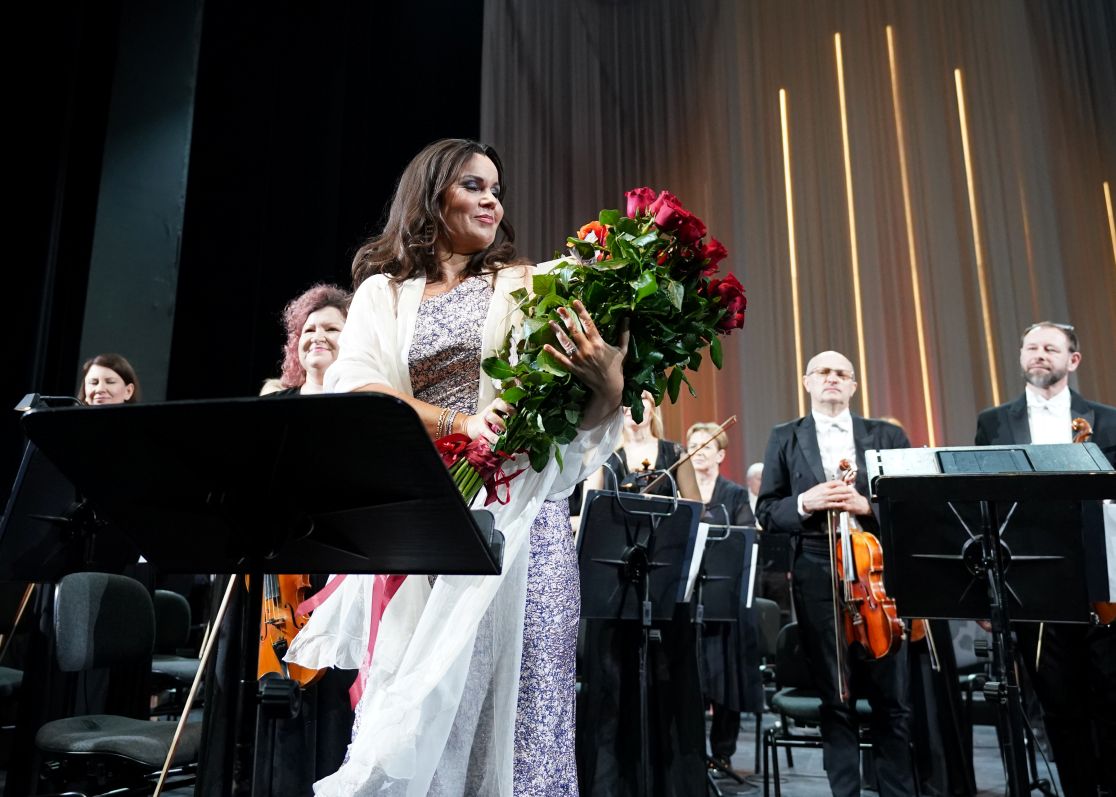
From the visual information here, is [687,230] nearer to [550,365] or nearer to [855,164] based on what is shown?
[550,365]

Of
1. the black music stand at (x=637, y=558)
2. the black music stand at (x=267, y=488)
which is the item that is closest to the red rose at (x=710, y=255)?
the black music stand at (x=267, y=488)

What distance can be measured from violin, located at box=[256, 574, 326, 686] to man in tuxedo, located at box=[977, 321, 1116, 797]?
276cm

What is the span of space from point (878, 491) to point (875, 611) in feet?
2.94

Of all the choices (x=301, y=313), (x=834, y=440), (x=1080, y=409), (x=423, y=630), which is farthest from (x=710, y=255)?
(x=1080, y=409)

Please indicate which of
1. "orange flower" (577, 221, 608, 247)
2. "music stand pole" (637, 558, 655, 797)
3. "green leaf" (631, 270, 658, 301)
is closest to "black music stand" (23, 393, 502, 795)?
"green leaf" (631, 270, 658, 301)

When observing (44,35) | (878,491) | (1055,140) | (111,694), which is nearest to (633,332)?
(878,491)

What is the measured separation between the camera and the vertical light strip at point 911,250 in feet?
23.5

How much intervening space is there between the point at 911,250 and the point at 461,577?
673 centimetres

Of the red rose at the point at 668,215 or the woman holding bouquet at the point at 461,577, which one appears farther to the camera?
the red rose at the point at 668,215

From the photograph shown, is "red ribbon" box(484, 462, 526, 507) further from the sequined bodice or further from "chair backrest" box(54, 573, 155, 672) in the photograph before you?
"chair backrest" box(54, 573, 155, 672)

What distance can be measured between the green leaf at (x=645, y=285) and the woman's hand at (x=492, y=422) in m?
0.29

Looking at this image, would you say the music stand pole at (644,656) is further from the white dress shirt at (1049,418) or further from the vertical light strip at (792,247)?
the vertical light strip at (792,247)

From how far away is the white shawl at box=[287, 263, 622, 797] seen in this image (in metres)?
1.46

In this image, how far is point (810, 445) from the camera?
389cm
